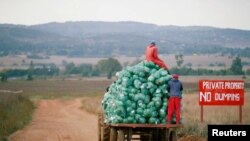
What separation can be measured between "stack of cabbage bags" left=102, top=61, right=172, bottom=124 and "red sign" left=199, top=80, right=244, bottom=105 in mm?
8259

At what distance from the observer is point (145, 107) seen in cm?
1727

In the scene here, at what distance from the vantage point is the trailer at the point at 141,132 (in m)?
17.1

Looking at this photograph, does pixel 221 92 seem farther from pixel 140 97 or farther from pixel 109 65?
pixel 109 65

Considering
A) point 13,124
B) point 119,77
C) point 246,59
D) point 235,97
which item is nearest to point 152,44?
point 119,77

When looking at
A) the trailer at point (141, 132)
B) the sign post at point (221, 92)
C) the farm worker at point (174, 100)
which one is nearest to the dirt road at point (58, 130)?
the sign post at point (221, 92)

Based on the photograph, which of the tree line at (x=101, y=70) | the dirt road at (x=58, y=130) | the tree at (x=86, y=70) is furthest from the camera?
the tree at (x=86, y=70)

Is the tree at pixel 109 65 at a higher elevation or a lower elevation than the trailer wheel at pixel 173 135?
higher

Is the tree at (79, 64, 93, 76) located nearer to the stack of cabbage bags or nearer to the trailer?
the trailer

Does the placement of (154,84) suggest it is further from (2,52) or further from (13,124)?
(2,52)

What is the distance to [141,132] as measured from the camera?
18.1 m

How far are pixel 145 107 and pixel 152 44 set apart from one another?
2.01m

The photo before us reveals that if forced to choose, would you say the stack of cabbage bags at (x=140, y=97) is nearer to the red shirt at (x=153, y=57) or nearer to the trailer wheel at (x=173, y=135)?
the red shirt at (x=153, y=57)

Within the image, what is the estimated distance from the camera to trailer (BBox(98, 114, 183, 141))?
17123 millimetres

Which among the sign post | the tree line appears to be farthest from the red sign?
the tree line
